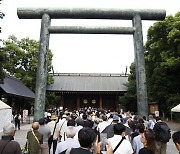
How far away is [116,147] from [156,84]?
1894cm

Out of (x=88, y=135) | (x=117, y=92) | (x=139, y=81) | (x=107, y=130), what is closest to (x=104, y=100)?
(x=117, y=92)

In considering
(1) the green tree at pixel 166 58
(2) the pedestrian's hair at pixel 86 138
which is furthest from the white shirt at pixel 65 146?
(1) the green tree at pixel 166 58

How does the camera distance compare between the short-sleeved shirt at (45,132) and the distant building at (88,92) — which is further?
the distant building at (88,92)

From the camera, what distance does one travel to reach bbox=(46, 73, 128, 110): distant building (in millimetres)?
36375

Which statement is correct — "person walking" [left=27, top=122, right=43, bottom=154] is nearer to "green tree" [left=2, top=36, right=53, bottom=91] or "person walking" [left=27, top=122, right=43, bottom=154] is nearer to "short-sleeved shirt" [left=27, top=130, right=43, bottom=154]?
"short-sleeved shirt" [left=27, top=130, right=43, bottom=154]

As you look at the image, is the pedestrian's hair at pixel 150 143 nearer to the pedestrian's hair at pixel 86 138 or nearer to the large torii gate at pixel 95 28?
the pedestrian's hair at pixel 86 138

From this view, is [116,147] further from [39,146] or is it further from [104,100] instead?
[104,100]

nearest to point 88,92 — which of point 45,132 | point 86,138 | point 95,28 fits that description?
point 95,28

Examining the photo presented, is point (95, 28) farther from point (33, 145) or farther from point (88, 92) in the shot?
point (88, 92)

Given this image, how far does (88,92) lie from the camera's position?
36812mm

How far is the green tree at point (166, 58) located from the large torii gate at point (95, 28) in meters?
9.40

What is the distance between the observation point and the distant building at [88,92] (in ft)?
119

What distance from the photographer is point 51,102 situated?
3922cm

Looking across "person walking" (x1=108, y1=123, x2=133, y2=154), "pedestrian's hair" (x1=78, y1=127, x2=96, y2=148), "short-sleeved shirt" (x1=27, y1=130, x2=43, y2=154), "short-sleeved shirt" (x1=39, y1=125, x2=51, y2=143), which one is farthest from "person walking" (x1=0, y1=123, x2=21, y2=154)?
"short-sleeved shirt" (x1=39, y1=125, x2=51, y2=143)
